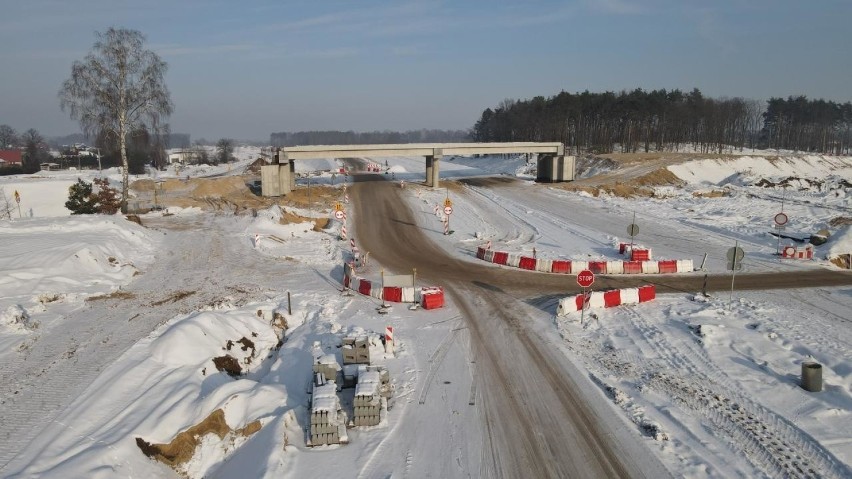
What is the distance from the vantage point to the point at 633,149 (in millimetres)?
101688

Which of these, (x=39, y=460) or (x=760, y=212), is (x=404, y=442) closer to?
(x=39, y=460)

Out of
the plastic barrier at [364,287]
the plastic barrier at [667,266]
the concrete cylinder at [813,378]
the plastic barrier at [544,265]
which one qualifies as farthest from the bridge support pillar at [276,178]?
the concrete cylinder at [813,378]

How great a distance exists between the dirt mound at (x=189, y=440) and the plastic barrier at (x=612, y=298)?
44.1 feet

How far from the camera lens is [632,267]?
25953mm

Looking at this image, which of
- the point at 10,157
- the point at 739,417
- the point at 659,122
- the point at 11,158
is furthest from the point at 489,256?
the point at 10,157

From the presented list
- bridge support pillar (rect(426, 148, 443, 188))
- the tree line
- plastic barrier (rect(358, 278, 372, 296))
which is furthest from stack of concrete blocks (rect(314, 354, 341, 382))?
the tree line

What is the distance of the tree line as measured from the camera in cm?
9394

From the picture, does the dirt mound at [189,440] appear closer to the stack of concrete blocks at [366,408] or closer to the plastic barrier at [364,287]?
the stack of concrete blocks at [366,408]

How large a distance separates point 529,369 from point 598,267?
1194cm

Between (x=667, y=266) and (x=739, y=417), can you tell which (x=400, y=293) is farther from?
(x=667, y=266)

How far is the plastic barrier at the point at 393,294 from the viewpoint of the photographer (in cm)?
2169

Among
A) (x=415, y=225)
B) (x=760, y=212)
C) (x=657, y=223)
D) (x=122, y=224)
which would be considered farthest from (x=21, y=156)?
(x=760, y=212)

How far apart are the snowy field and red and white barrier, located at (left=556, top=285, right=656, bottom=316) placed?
44 centimetres

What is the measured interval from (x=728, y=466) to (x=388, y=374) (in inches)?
298
